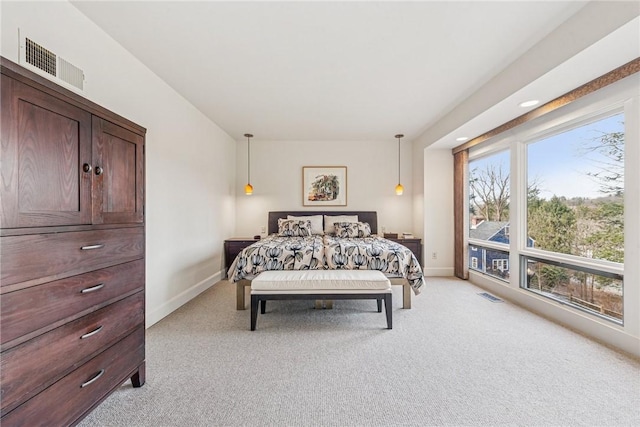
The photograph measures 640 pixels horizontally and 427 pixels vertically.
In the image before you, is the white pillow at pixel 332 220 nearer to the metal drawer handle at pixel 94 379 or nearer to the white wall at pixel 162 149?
the white wall at pixel 162 149

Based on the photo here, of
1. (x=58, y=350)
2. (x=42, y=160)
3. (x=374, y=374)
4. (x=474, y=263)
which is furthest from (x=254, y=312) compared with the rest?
(x=474, y=263)

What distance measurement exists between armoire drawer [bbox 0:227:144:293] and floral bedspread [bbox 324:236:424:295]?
2178mm

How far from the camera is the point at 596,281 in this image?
2496 mm

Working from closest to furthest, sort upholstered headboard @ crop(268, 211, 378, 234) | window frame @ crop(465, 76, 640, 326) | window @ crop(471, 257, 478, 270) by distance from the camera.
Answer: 1. window frame @ crop(465, 76, 640, 326)
2. window @ crop(471, 257, 478, 270)
3. upholstered headboard @ crop(268, 211, 378, 234)

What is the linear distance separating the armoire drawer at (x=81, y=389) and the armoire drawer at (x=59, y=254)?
1.63 feet

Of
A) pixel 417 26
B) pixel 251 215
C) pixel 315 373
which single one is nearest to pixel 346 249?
pixel 315 373

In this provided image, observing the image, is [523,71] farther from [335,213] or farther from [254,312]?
[335,213]

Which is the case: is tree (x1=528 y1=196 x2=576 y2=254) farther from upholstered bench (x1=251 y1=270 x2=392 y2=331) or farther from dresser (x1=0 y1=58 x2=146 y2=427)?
dresser (x1=0 y1=58 x2=146 y2=427)

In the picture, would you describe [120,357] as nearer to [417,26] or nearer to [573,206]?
[417,26]

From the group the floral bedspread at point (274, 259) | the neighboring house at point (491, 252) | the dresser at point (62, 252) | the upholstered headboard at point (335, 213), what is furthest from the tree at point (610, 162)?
the dresser at point (62, 252)

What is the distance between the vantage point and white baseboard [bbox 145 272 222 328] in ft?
8.95

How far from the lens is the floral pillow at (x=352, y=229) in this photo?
15.3 feet

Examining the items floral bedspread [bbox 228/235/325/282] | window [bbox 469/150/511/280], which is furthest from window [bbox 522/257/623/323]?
floral bedspread [bbox 228/235/325/282]

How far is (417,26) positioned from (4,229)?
2.67 metres
